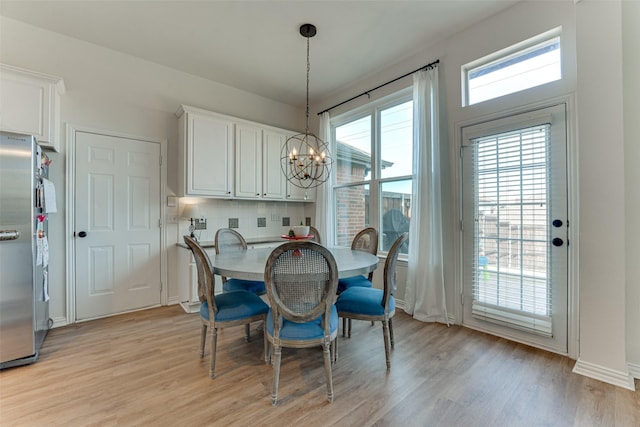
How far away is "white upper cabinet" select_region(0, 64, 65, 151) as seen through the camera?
2346 mm

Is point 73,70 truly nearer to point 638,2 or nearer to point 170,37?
point 170,37

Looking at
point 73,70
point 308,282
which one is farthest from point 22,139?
point 308,282

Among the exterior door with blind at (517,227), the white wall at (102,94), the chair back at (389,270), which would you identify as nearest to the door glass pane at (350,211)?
the exterior door with blind at (517,227)

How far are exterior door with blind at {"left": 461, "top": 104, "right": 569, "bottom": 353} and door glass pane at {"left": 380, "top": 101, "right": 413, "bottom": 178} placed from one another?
0.72 m

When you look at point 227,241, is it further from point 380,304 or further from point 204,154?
point 380,304

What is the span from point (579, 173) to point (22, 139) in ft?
13.8

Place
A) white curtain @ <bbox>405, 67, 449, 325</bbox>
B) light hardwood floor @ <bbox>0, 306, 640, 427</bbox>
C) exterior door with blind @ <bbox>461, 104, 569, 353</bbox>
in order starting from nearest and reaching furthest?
1. light hardwood floor @ <bbox>0, 306, 640, 427</bbox>
2. exterior door with blind @ <bbox>461, 104, 569, 353</bbox>
3. white curtain @ <bbox>405, 67, 449, 325</bbox>

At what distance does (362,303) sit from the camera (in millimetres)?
2119

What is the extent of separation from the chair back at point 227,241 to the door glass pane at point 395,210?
1877 mm

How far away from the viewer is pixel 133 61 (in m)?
3.32

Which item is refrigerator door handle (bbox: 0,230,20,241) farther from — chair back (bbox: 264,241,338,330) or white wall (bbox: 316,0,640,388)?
white wall (bbox: 316,0,640,388)

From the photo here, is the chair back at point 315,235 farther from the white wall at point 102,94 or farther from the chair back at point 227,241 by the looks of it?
the white wall at point 102,94

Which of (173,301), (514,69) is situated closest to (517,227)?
(514,69)

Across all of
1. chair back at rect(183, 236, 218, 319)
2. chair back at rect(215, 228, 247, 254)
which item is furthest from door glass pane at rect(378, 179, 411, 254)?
chair back at rect(183, 236, 218, 319)
